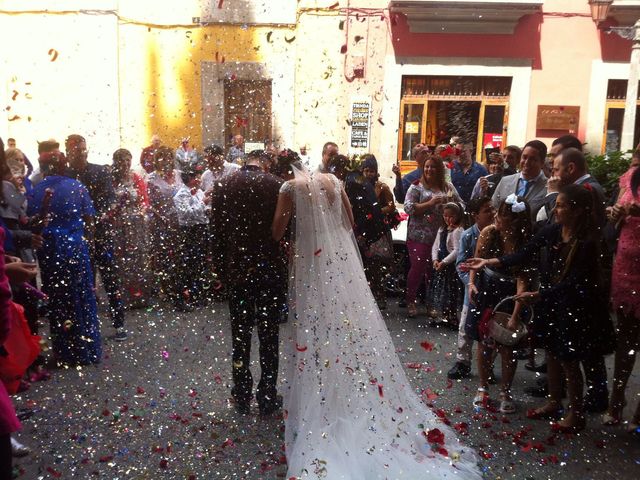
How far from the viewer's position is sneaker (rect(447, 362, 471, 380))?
4113 mm

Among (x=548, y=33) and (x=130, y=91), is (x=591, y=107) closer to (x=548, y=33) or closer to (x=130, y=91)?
(x=548, y=33)

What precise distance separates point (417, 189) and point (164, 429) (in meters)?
3.35

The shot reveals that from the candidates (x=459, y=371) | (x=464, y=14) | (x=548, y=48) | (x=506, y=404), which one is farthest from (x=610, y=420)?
(x=548, y=48)

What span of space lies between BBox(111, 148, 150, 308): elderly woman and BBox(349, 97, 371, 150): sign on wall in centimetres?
512

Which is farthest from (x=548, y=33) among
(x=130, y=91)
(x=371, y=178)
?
(x=130, y=91)

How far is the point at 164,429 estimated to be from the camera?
10.7 ft

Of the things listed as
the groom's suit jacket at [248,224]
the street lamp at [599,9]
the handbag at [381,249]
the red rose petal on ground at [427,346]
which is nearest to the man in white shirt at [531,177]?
the red rose petal on ground at [427,346]

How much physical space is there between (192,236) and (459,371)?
2.90 m

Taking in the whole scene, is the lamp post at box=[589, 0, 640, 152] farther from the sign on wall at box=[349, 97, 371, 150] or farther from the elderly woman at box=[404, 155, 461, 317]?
the elderly woman at box=[404, 155, 461, 317]

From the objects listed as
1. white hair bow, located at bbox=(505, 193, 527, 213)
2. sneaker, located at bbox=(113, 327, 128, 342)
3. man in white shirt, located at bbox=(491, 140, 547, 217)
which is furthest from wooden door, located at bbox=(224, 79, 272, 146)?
white hair bow, located at bbox=(505, 193, 527, 213)

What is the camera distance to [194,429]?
3.27m

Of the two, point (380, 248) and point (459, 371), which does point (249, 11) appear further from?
point (459, 371)

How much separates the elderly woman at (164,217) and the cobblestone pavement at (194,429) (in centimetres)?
99

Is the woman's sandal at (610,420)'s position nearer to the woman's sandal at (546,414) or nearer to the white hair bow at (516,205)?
the woman's sandal at (546,414)
